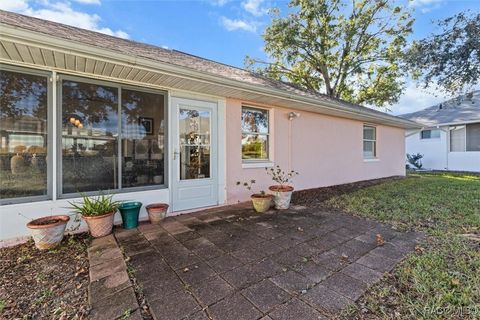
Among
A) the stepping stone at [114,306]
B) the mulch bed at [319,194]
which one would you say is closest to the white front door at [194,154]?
the mulch bed at [319,194]

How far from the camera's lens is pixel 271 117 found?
615 centimetres

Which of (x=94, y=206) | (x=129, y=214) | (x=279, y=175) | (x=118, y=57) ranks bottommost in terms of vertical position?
(x=129, y=214)

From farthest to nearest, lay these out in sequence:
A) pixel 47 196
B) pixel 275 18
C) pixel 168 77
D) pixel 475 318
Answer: pixel 275 18 < pixel 168 77 < pixel 47 196 < pixel 475 318

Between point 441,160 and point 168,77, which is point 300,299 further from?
point 441,160

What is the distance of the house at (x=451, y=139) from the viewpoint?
1305 cm

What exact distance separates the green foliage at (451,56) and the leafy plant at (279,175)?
16.6 ft

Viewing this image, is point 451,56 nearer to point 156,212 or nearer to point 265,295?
point 265,295

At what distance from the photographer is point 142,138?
14.2 ft

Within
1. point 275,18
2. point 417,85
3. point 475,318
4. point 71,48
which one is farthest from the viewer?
point 275,18

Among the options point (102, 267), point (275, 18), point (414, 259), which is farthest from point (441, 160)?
point (102, 267)

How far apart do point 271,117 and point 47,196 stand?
16.1ft

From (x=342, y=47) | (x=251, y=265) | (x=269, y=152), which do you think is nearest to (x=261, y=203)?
(x=269, y=152)

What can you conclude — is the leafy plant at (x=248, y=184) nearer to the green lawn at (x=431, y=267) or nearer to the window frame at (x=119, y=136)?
the window frame at (x=119, y=136)

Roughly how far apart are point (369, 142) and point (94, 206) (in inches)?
387
